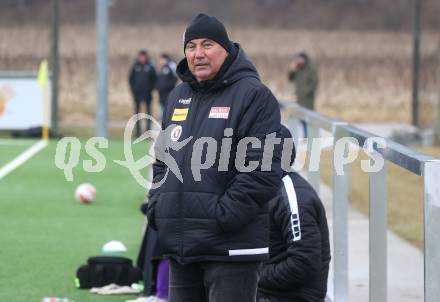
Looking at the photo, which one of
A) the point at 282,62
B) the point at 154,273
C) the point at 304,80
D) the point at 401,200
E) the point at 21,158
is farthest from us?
the point at 282,62

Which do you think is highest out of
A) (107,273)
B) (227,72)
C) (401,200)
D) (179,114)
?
(227,72)

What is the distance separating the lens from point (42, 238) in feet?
36.6

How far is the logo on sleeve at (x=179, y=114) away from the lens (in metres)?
5.12

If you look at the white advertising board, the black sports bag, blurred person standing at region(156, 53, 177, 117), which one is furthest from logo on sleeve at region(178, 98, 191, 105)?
blurred person standing at region(156, 53, 177, 117)

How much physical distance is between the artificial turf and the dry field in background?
14533mm

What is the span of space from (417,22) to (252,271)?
81.2 feet

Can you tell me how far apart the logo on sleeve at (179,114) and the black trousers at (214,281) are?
624 mm

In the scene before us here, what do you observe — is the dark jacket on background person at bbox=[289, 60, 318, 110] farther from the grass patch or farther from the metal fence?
the metal fence

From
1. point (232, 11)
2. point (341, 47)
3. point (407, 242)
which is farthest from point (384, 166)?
point (232, 11)

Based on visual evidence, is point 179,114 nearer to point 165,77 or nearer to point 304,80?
point 304,80

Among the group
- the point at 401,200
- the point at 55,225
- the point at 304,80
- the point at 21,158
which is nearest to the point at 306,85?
the point at 304,80

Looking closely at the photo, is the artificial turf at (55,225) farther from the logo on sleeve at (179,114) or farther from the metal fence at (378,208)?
the logo on sleeve at (179,114)

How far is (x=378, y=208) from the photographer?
19.0 ft

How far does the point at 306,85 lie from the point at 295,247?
64.5 feet
